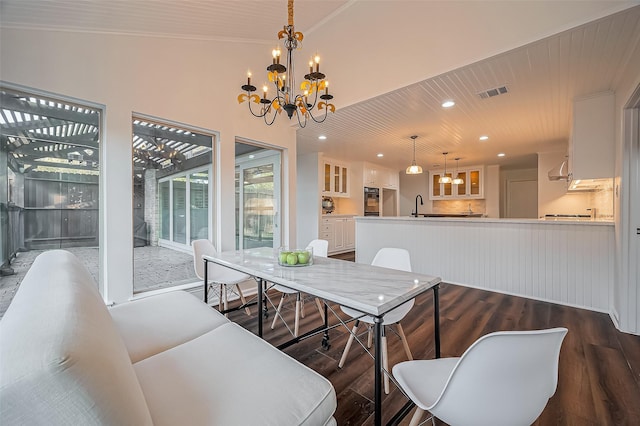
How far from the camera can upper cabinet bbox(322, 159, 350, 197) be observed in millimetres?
6516

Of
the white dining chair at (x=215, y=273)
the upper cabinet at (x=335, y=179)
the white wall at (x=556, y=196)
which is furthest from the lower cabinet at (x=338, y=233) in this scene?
the white wall at (x=556, y=196)

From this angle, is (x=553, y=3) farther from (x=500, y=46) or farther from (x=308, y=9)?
(x=308, y=9)

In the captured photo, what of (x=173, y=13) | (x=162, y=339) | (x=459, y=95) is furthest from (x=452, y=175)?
(x=162, y=339)

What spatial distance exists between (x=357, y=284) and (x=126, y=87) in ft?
9.24

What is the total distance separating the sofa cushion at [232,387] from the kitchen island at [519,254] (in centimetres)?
362

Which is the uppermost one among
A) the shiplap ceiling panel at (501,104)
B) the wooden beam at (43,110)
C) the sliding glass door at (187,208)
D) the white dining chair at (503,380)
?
the shiplap ceiling panel at (501,104)

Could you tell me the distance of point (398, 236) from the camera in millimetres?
4676

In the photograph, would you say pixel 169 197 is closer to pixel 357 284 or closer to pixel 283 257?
pixel 283 257

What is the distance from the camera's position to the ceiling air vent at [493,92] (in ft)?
9.77

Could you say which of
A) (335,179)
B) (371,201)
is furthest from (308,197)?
(371,201)

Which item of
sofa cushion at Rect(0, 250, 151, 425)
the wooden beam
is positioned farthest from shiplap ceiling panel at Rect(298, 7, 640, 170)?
sofa cushion at Rect(0, 250, 151, 425)

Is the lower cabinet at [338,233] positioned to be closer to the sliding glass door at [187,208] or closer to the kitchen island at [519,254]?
the kitchen island at [519,254]

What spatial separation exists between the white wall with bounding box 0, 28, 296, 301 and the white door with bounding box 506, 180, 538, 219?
8.28 m

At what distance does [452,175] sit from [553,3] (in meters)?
6.22
